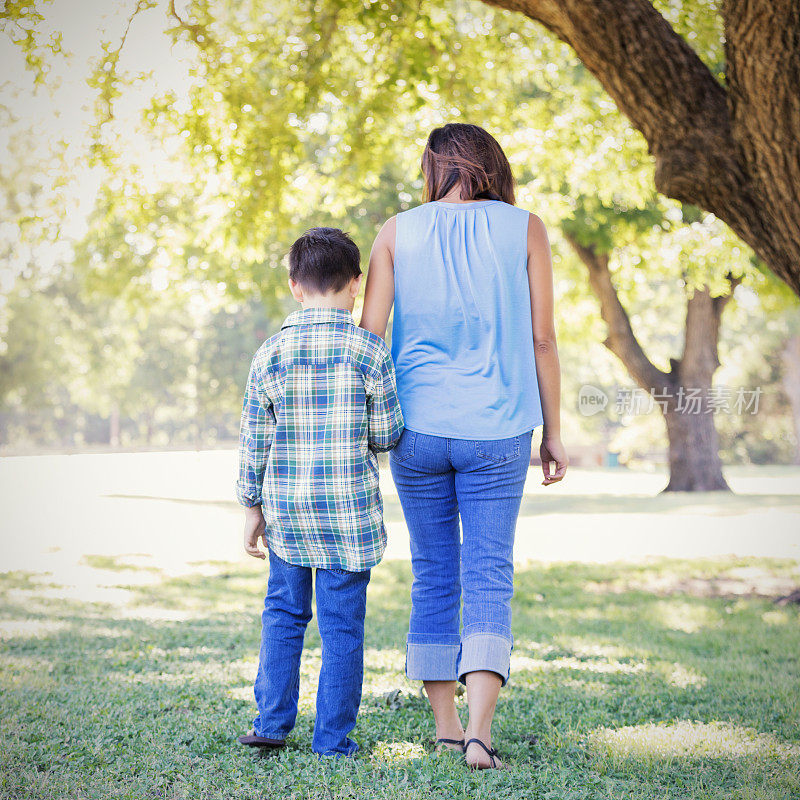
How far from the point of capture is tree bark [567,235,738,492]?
51.0 ft

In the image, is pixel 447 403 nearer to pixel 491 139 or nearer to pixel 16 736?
pixel 491 139

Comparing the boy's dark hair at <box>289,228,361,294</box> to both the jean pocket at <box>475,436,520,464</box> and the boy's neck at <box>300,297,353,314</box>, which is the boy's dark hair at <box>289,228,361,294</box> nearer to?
the boy's neck at <box>300,297,353,314</box>

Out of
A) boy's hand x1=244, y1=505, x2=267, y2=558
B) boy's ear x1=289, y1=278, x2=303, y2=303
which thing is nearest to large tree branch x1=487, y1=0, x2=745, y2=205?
boy's ear x1=289, y1=278, x2=303, y2=303

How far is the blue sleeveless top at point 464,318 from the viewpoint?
273 centimetres

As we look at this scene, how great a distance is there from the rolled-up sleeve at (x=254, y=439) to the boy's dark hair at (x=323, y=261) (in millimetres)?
339

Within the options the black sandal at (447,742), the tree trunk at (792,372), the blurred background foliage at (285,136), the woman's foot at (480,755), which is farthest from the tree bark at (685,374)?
the tree trunk at (792,372)

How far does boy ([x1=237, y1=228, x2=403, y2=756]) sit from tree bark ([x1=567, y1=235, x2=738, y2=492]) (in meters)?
12.7

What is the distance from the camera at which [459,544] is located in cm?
290

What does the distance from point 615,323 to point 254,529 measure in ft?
44.7

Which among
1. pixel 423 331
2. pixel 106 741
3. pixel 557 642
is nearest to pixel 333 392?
pixel 423 331

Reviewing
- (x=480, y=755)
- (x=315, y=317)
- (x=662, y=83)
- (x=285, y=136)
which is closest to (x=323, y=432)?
(x=315, y=317)

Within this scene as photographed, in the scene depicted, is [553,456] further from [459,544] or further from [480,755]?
[480,755]

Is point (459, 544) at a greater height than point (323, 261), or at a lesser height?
lesser

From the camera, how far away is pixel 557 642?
17.0ft
